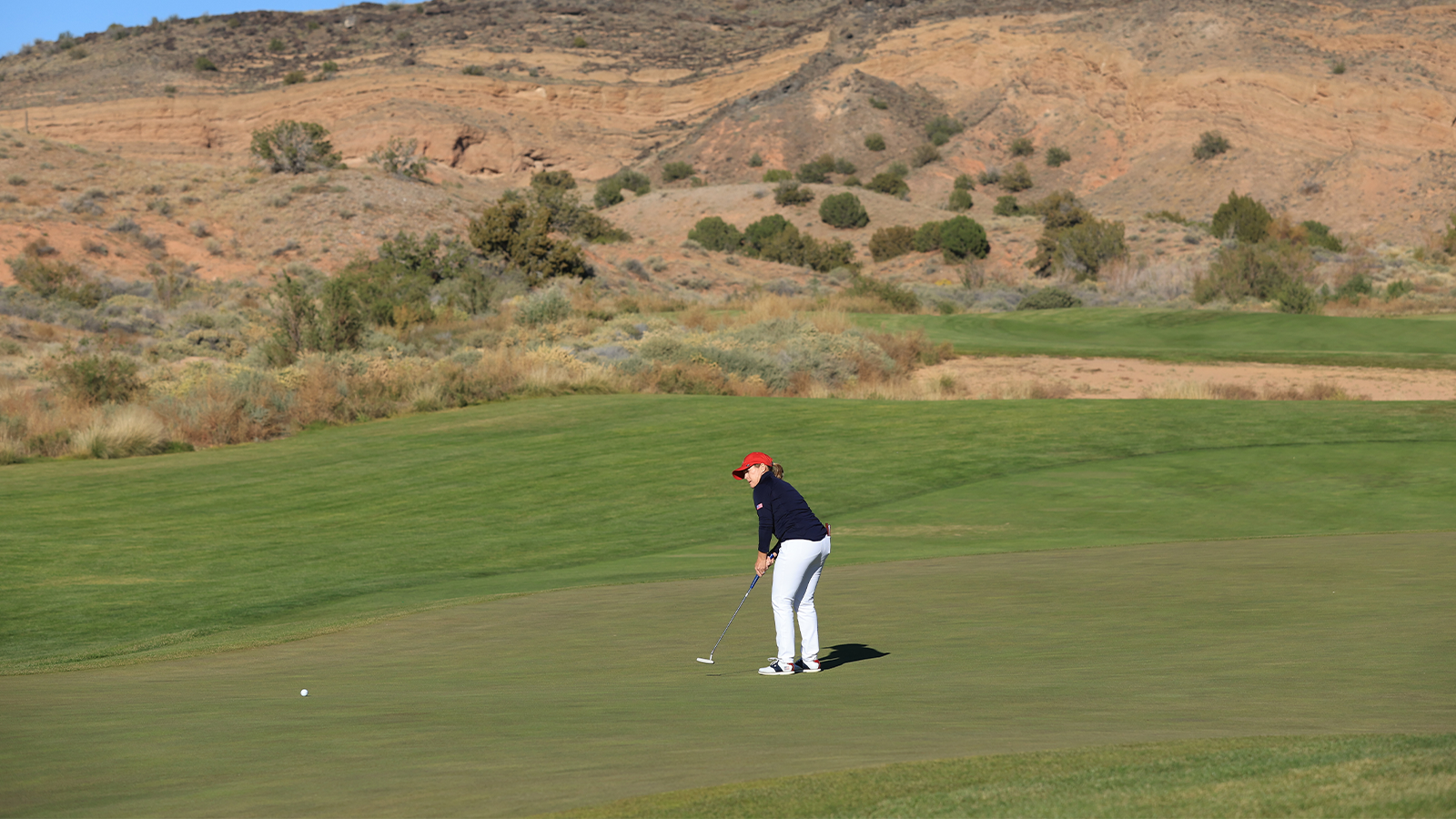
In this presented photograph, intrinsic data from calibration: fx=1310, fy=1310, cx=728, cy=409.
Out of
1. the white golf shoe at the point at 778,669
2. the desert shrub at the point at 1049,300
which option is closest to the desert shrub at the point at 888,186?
the desert shrub at the point at 1049,300

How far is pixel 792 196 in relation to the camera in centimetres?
8544

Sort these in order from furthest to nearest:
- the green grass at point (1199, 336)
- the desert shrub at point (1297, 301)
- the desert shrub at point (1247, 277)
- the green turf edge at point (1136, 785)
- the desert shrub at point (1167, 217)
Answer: the desert shrub at point (1167, 217), the desert shrub at point (1247, 277), the desert shrub at point (1297, 301), the green grass at point (1199, 336), the green turf edge at point (1136, 785)

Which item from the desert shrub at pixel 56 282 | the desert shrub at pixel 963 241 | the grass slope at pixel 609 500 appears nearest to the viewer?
the grass slope at pixel 609 500

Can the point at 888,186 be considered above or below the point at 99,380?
above

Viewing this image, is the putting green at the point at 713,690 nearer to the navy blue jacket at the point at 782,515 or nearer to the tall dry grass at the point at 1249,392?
the navy blue jacket at the point at 782,515

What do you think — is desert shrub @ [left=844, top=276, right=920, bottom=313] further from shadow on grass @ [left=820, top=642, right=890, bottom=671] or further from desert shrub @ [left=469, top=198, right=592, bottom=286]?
shadow on grass @ [left=820, top=642, right=890, bottom=671]

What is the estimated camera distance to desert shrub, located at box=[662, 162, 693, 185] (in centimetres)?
10006

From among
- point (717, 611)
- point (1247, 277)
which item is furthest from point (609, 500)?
point (1247, 277)

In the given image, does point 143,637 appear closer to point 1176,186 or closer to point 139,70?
point 1176,186

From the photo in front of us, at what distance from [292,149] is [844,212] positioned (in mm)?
33064

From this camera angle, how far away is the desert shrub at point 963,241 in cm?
7481

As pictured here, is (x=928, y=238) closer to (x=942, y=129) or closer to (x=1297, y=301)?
(x=942, y=129)

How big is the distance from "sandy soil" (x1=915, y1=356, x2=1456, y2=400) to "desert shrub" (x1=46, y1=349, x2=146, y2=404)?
21.2 m

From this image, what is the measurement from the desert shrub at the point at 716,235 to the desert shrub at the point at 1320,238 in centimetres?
3220
